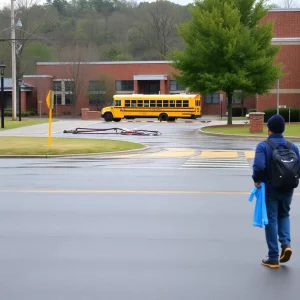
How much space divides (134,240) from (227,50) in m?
33.2

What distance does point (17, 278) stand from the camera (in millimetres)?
6367

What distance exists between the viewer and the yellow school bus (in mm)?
54688

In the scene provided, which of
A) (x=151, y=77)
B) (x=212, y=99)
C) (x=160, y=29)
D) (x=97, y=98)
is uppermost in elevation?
(x=160, y=29)

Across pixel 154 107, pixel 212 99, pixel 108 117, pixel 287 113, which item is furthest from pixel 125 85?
pixel 287 113

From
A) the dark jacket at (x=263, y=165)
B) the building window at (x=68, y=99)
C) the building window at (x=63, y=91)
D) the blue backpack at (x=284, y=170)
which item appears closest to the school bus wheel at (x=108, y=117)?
the building window at (x=63, y=91)

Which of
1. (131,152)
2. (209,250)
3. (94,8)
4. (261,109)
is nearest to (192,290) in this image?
(209,250)

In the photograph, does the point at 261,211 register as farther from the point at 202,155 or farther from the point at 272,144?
the point at 202,155

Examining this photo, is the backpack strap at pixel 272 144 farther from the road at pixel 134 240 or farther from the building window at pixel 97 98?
the building window at pixel 97 98

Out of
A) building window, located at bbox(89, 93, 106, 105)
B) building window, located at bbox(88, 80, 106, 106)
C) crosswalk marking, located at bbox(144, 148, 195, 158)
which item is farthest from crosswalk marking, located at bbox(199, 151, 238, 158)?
building window, located at bbox(89, 93, 106, 105)

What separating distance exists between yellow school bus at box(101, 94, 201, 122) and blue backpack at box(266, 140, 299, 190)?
1887 inches

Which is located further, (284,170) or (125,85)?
(125,85)

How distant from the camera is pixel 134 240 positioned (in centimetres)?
801

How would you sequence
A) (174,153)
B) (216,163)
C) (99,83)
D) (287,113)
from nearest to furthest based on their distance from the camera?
(216,163), (174,153), (287,113), (99,83)

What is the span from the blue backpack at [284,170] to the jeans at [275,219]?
0.55 ft
